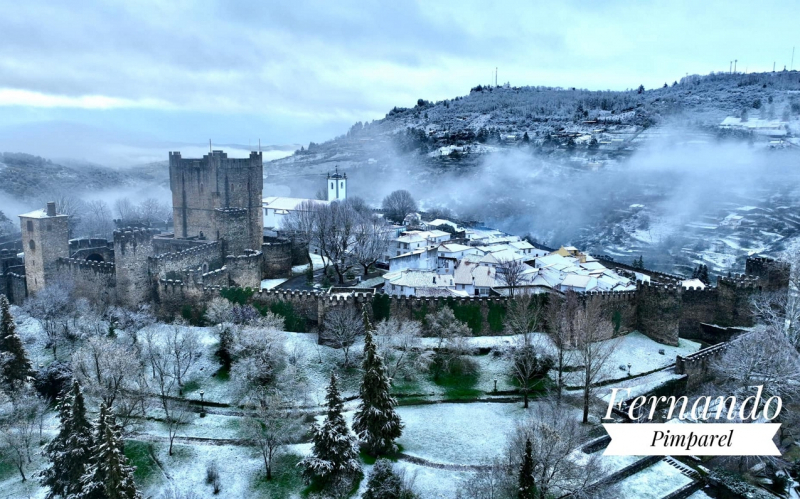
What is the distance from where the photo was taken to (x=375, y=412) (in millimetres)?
23688

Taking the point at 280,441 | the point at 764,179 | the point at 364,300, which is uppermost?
the point at 764,179

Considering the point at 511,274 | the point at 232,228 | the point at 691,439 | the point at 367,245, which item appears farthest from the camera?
the point at 367,245

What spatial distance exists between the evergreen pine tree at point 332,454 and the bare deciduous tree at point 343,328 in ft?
26.5

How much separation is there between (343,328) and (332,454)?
32.3ft

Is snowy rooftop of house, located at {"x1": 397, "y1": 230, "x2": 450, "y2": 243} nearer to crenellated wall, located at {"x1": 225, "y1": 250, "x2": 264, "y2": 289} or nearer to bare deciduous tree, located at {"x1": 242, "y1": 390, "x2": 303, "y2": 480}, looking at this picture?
crenellated wall, located at {"x1": 225, "y1": 250, "x2": 264, "y2": 289}

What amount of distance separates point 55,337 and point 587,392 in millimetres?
28708

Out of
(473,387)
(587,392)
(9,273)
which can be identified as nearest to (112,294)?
(9,273)

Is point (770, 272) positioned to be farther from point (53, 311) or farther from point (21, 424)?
point (53, 311)

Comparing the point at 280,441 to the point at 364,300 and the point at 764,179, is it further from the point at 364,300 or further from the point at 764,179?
the point at 764,179

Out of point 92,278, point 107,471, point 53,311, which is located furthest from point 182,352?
point 107,471

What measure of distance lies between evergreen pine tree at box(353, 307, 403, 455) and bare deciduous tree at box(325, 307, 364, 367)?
6.35 meters

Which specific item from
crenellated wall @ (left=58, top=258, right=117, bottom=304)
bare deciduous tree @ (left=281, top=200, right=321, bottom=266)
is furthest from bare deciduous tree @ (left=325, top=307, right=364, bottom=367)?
bare deciduous tree @ (left=281, top=200, right=321, bottom=266)

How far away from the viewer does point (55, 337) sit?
103 ft

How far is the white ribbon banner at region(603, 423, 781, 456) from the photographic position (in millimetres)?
23484
